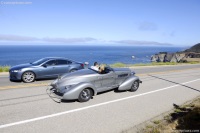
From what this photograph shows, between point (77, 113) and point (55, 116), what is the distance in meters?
0.78

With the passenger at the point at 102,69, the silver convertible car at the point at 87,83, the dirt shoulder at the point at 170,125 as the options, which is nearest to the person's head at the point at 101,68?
the passenger at the point at 102,69

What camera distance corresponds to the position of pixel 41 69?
12.1 m

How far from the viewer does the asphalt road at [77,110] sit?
578 cm

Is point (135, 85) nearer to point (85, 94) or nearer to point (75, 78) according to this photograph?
point (85, 94)

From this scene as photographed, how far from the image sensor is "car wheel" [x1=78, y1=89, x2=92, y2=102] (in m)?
8.06

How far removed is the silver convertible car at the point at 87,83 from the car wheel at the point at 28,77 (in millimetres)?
3147

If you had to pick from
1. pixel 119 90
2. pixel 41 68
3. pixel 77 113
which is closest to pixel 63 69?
pixel 41 68

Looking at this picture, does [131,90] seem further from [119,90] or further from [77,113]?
[77,113]

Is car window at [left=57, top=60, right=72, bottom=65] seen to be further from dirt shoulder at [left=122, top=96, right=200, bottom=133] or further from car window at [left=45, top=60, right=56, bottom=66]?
dirt shoulder at [left=122, top=96, right=200, bottom=133]

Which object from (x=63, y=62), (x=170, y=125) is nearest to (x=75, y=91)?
(x=170, y=125)

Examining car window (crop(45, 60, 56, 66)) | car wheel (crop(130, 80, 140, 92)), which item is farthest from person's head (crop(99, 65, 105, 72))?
car window (crop(45, 60, 56, 66))

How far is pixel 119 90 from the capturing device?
392 inches

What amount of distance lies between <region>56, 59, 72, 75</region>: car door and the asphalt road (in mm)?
2557

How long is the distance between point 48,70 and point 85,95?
4922 millimetres
